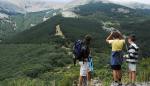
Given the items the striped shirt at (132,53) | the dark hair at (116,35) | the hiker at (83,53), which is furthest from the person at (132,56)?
the hiker at (83,53)

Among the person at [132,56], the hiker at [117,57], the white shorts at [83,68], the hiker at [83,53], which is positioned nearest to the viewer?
the hiker at [83,53]

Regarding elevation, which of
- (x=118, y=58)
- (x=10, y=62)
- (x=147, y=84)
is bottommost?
(x=10, y=62)

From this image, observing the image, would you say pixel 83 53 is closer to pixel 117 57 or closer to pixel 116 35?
pixel 117 57

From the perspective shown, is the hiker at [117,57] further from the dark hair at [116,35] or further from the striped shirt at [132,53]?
the striped shirt at [132,53]

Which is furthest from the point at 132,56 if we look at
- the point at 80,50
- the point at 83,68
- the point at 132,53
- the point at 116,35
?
the point at 80,50

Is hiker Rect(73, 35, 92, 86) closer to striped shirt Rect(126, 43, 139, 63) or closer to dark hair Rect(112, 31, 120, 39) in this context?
dark hair Rect(112, 31, 120, 39)

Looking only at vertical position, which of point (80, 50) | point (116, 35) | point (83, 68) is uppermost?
point (116, 35)

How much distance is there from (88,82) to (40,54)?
594 feet

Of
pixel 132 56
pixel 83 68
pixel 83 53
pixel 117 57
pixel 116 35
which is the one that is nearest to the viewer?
pixel 83 53

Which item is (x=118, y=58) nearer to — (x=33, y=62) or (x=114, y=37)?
(x=114, y=37)

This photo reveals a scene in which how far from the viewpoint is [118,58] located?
17953 mm

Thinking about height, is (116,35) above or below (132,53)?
above

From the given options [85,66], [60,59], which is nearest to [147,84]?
[85,66]

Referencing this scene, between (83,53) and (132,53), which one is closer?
(83,53)
